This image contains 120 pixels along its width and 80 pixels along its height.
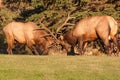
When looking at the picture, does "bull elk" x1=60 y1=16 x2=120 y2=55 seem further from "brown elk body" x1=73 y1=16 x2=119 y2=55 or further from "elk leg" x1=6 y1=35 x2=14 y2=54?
"elk leg" x1=6 y1=35 x2=14 y2=54

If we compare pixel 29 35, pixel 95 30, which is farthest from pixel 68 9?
pixel 95 30

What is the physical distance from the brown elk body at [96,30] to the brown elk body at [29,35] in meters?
2.35

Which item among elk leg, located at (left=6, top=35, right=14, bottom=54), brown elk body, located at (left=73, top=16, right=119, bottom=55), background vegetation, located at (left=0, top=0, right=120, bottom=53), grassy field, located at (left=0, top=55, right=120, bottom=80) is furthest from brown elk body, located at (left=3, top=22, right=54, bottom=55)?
grassy field, located at (left=0, top=55, right=120, bottom=80)

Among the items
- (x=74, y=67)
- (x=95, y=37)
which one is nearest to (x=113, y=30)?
(x=95, y=37)

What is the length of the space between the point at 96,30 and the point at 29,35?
4118mm

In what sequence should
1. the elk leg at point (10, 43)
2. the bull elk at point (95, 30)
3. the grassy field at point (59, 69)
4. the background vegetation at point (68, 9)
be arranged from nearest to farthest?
1. the grassy field at point (59, 69)
2. the bull elk at point (95, 30)
3. the elk leg at point (10, 43)
4. the background vegetation at point (68, 9)

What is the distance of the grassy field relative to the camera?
13.0 m

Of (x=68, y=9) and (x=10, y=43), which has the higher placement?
(x=68, y=9)

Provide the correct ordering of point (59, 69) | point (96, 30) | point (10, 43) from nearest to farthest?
point (59, 69)
point (96, 30)
point (10, 43)

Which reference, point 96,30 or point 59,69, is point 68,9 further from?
point 59,69

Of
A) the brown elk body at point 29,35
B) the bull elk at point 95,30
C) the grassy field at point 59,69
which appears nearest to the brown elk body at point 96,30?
the bull elk at point 95,30

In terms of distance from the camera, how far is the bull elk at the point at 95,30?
22578mm

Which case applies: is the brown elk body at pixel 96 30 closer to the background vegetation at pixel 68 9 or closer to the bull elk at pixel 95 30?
the bull elk at pixel 95 30

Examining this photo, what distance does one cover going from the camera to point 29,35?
2488 centimetres
